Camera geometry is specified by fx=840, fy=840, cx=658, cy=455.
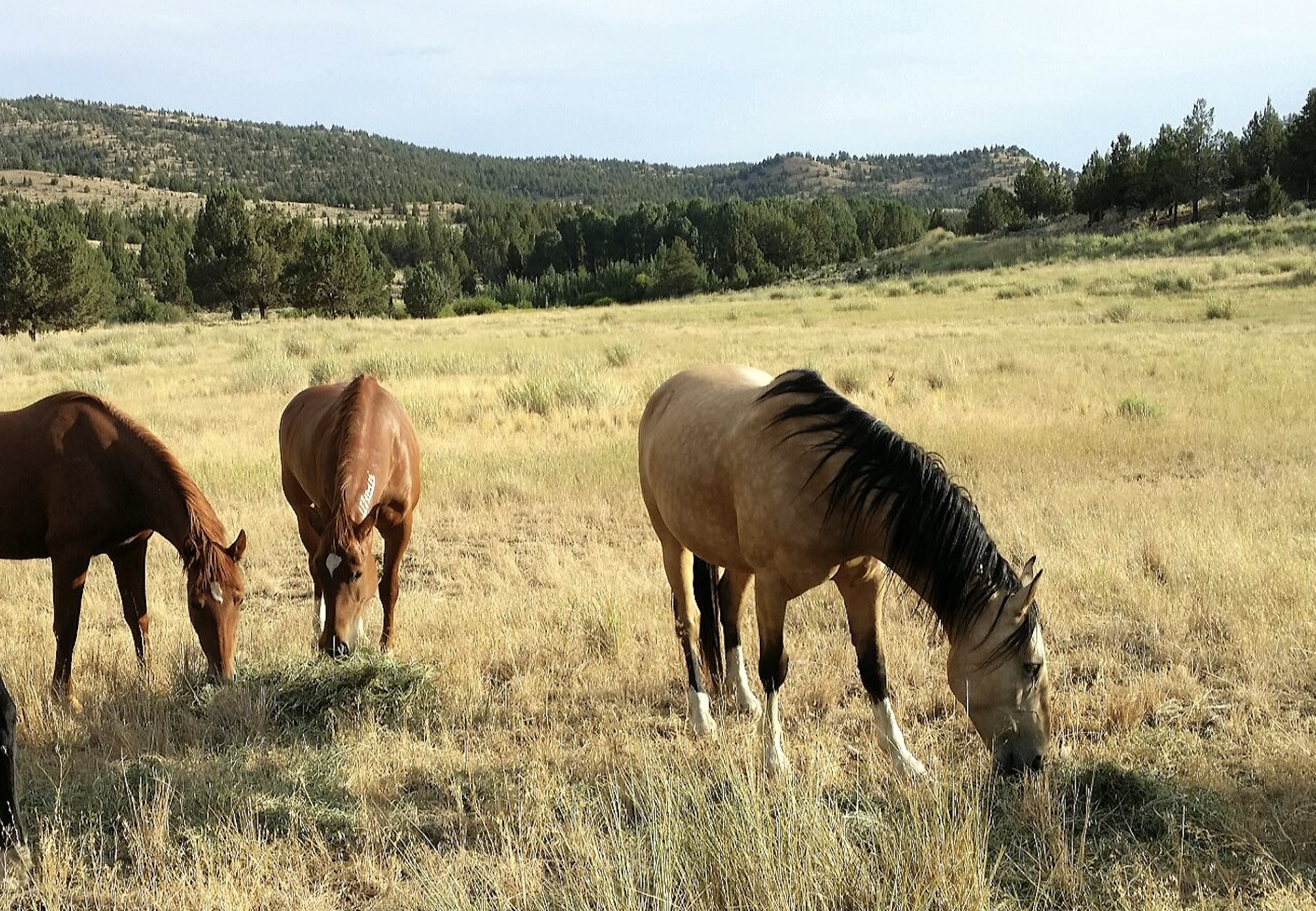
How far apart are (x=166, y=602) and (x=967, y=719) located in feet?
18.4

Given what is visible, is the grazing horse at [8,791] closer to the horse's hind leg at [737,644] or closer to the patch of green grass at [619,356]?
the horse's hind leg at [737,644]

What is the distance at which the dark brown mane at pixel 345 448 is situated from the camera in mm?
4426

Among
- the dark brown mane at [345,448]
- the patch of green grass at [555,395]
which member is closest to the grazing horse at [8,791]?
the dark brown mane at [345,448]

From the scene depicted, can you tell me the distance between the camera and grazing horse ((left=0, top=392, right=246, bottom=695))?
15.4ft

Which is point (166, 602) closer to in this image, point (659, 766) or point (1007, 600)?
point (659, 766)

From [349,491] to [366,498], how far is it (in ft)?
0.38

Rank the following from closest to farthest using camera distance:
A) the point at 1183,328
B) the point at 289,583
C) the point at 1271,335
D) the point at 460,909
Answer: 1. the point at 460,909
2. the point at 289,583
3. the point at 1271,335
4. the point at 1183,328

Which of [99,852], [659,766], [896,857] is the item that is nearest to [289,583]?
[99,852]

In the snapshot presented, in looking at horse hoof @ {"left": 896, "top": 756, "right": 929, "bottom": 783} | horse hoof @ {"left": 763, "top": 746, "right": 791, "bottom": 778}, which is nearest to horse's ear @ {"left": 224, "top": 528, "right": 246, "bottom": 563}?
horse hoof @ {"left": 763, "top": 746, "right": 791, "bottom": 778}

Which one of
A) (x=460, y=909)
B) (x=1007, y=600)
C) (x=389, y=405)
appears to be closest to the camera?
(x=460, y=909)

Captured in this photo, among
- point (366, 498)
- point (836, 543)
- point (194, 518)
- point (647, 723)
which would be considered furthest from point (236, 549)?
point (836, 543)

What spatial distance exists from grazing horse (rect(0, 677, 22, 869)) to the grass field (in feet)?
0.41

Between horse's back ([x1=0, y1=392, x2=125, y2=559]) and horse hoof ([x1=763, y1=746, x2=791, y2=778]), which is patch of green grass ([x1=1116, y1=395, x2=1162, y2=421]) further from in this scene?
horse's back ([x1=0, y1=392, x2=125, y2=559])

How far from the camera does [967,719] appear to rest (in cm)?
416
